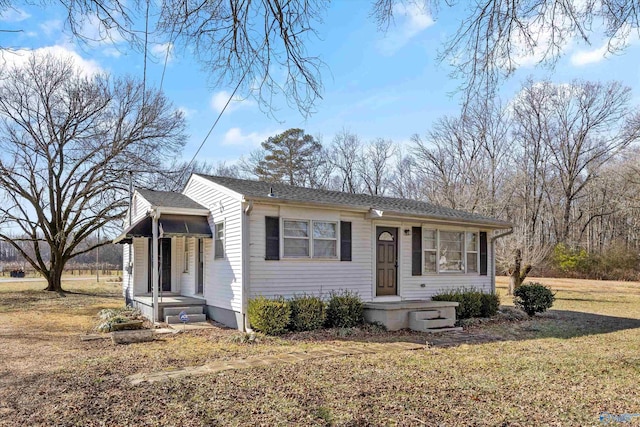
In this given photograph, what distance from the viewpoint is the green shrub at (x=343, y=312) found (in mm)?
10227

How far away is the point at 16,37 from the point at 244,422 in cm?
381

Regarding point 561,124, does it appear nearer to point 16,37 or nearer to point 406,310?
point 406,310

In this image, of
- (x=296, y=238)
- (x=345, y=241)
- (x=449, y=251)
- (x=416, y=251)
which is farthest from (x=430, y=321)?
(x=296, y=238)

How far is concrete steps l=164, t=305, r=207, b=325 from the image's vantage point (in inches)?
434

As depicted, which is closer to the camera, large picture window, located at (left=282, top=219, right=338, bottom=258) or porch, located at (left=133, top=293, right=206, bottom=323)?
large picture window, located at (left=282, top=219, right=338, bottom=258)

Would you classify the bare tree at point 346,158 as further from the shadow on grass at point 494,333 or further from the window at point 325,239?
the window at point 325,239

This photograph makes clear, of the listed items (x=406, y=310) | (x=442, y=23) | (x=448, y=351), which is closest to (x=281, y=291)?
(x=406, y=310)

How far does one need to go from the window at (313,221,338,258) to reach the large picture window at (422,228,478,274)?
2.99 meters

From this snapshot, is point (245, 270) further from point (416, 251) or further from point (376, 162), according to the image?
point (376, 162)

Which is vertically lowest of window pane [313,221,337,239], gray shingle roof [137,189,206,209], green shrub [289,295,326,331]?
green shrub [289,295,326,331]

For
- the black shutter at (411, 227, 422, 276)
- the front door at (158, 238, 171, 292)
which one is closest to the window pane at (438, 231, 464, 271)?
the black shutter at (411, 227, 422, 276)

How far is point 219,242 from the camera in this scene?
36.9 ft

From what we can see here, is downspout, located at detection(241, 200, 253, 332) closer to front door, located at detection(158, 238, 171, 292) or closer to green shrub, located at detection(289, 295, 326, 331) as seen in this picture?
green shrub, located at detection(289, 295, 326, 331)

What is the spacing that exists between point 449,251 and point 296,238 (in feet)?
17.1
